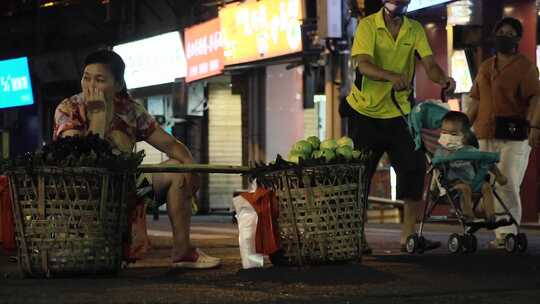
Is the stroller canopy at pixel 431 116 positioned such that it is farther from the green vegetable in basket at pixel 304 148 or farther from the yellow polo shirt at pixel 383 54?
the green vegetable in basket at pixel 304 148

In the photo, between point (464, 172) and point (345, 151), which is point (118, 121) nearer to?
point (345, 151)

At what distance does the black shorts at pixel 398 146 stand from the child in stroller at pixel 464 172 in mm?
322

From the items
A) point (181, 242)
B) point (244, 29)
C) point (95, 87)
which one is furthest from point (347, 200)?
point (244, 29)

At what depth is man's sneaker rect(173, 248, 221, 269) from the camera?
648 cm

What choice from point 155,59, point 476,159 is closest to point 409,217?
point 476,159

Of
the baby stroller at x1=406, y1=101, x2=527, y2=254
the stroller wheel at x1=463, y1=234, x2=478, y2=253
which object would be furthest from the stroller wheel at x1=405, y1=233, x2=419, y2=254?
the stroller wheel at x1=463, y1=234, x2=478, y2=253

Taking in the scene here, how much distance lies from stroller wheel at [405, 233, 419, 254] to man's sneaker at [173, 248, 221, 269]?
170 cm

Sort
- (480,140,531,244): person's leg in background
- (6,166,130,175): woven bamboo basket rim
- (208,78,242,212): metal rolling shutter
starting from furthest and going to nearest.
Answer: (208,78,242,212): metal rolling shutter
(480,140,531,244): person's leg in background
(6,166,130,175): woven bamboo basket rim

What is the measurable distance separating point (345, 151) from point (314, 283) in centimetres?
105

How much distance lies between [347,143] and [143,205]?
128cm

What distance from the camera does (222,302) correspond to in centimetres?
464

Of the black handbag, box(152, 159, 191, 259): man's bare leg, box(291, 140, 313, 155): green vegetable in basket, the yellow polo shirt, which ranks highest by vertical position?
the yellow polo shirt

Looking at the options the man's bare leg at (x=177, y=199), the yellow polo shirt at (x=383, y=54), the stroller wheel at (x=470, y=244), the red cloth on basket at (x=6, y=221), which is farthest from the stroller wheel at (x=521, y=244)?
the red cloth on basket at (x=6, y=221)

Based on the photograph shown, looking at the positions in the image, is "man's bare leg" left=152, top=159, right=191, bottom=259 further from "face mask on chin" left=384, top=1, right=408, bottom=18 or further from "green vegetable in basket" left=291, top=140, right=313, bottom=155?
"face mask on chin" left=384, top=1, right=408, bottom=18
